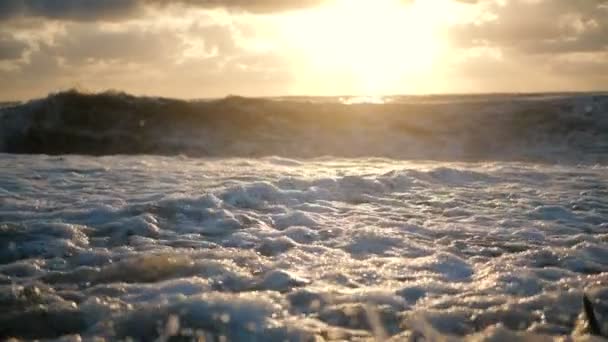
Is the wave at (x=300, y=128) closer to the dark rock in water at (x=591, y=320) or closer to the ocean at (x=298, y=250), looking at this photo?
the ocean at (x=298, y=250)

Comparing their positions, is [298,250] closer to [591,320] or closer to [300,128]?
[591,320]

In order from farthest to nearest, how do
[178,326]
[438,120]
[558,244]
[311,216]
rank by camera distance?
[438,120] < [311,216] < [558,244] < [178,326]

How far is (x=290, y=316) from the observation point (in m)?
3.52

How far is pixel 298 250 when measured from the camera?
4.97m

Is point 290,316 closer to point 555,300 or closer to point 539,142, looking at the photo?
point 555,300

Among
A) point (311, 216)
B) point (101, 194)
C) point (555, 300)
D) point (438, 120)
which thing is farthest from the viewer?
point (438, 120)

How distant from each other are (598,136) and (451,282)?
12.5 metres

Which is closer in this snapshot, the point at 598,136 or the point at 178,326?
the point at 178,326

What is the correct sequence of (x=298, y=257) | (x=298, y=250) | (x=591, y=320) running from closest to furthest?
(x=591, y=320), (x=298, y=257), (x=298, y=250)

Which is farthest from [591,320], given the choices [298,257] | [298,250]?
[298,250]

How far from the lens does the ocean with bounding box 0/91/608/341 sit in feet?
11.3

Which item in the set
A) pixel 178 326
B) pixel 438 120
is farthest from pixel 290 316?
pixel 438 120

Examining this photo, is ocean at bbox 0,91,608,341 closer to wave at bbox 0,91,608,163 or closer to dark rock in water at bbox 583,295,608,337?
dark rock in water at bbox 583,295,608,337

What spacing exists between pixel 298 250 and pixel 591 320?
2.28m
